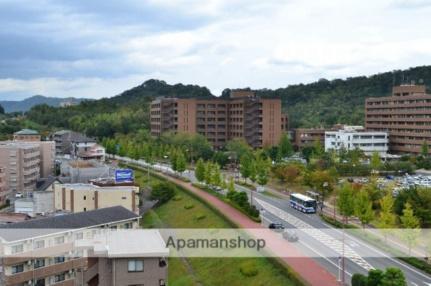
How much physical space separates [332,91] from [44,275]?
106m

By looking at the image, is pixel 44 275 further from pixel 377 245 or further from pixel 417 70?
pixel 417 70

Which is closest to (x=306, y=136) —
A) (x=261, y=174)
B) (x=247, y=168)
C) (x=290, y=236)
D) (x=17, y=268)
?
(x=247, y=168)

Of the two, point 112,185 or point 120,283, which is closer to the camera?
point 120,283

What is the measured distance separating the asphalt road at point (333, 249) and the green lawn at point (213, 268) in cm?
257

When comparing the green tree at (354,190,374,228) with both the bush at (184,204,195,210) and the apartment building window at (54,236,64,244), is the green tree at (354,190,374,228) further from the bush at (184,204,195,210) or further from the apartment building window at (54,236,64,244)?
the apartment building window at (54,236,64,244)

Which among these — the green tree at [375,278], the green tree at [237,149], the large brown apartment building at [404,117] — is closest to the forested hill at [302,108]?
the large brown apartment building at [404,117]

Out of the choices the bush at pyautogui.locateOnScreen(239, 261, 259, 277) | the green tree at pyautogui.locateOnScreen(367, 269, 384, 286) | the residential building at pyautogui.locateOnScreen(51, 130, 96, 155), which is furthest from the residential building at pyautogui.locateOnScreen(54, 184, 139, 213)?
the residential building at pyautogui.locateOnScreen(51, 130, 96, 155)

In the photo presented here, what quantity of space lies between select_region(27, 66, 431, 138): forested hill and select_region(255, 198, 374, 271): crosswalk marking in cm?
5931

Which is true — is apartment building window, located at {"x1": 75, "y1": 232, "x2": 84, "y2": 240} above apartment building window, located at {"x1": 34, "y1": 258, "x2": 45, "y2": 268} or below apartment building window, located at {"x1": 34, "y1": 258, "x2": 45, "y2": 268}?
above

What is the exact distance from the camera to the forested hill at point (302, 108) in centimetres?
10106

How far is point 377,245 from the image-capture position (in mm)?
30406

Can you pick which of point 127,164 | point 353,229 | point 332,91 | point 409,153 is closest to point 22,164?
point 127,164

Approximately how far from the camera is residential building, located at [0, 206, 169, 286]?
1905 centimetres

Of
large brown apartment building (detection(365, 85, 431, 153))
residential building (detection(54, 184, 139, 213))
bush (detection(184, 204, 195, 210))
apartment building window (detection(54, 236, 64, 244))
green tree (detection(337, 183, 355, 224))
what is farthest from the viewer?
large brown apartment building (detection(365, 85, 431, 153))
